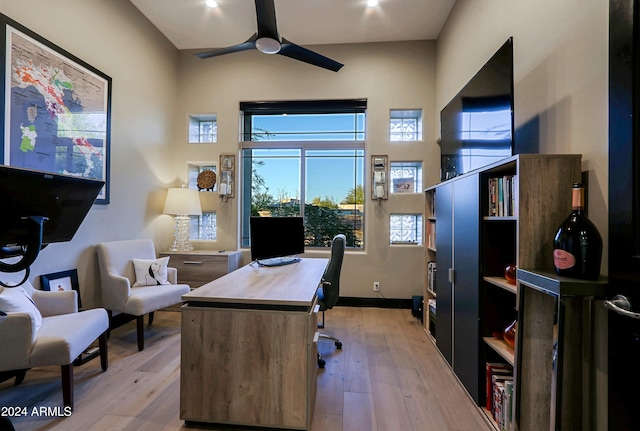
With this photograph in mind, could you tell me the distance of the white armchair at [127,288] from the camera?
8.45 ft

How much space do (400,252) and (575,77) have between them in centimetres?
265

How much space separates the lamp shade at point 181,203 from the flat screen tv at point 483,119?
3112 mm

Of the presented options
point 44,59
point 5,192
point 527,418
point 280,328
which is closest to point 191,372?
point 280,328

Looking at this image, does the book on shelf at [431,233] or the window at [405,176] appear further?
the window at [405,176]

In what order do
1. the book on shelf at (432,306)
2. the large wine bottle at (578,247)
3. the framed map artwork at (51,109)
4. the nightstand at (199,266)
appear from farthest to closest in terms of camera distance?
the nightstand at (199,266)
the book on shelf at (432,306)
the framed map artwork at (51,109)
the large wine bottle at (578,247)

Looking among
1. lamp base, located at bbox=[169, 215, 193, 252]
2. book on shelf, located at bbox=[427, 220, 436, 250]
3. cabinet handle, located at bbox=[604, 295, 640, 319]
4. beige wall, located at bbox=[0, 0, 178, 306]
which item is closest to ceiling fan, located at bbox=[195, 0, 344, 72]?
beige wall, located at bbox=[0, 0, 178, 306]

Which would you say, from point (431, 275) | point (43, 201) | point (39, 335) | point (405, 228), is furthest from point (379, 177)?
point (39, 335)

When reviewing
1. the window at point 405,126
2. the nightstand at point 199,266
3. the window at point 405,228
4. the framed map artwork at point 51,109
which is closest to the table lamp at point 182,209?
the nightstand at point 199,266

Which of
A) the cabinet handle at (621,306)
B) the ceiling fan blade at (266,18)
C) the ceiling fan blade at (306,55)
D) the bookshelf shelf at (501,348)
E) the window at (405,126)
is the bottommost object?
the bookshelf shelf at (501,348)

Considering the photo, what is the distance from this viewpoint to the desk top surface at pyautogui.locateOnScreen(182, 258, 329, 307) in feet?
5.10

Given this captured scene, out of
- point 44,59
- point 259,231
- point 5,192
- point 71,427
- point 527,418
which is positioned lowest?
point 71,427

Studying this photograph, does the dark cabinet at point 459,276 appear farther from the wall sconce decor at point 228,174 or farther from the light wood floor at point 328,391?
the wall sconce decor at point 228,174

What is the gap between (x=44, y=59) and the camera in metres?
2.30

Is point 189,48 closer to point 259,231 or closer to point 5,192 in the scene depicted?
point 259,231
